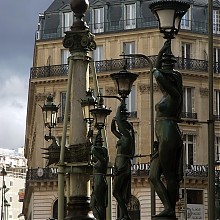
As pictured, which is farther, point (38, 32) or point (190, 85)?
point (38, 32)

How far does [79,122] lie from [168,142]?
417 inches

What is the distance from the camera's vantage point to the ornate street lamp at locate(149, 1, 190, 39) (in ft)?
46.5

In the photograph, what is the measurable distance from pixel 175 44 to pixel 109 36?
4814 millimetres

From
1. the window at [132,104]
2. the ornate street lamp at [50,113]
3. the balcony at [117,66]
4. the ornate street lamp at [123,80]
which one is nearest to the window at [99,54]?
the balcony at [117,66]

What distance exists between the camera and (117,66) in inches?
2603

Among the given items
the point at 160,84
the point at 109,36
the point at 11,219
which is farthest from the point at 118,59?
the point at 11,219

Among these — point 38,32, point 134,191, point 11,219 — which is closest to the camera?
point 134,191

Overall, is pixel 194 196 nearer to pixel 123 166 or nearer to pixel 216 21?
pixel 216 21

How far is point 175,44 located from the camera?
64750mm

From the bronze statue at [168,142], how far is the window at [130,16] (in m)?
52.5

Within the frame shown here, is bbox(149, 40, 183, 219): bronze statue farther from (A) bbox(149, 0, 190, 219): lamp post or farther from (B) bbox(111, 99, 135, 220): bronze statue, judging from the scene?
(B) bbox(111, 99, 135, 220): bronze statue

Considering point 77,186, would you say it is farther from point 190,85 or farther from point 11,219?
point 11,219

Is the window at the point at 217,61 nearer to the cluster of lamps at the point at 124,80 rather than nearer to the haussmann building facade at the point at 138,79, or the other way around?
the haussmann building facade at the point at 138,79

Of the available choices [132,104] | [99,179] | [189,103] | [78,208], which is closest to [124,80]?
[99,179]
